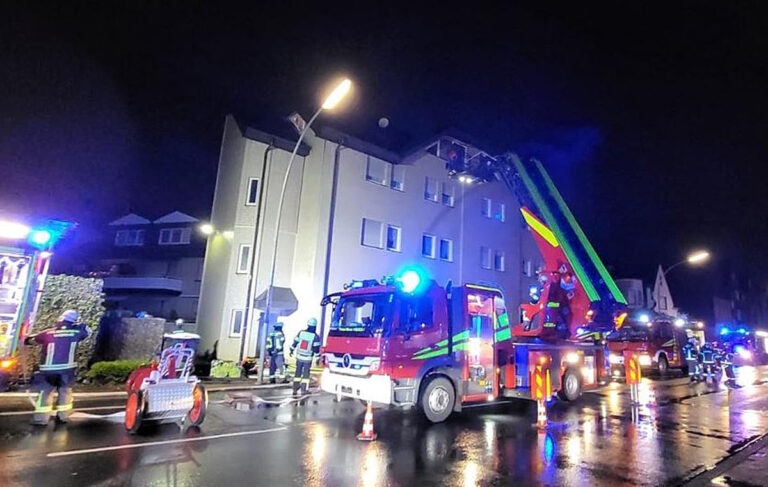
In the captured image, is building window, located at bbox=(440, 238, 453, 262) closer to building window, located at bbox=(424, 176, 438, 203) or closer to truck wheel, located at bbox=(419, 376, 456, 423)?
building window, located at bbox=(424, 176, 438, 203)

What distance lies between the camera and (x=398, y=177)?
923 inches

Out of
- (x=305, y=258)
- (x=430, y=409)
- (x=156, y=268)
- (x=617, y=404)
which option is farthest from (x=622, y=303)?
(x=156, y=268)

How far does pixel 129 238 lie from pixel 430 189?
26.3 m

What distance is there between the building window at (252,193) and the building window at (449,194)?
10486mm

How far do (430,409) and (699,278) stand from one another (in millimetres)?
61234

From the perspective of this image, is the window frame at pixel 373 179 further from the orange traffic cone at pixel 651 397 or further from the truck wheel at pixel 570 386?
the orange traffic cone at pixel 651 397

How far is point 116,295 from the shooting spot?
3338cm

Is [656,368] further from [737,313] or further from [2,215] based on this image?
[737,313]

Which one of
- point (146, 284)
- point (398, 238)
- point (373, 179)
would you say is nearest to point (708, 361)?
point (398, 238)

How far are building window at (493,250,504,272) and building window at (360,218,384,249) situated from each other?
9081 mm

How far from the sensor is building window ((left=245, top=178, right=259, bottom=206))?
65.6ft

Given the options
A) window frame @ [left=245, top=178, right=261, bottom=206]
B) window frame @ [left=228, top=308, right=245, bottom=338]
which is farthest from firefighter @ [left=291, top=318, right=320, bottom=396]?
window frame @ [left=245, top=178, right=261, bottom=206]

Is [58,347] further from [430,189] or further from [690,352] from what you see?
[690,352]

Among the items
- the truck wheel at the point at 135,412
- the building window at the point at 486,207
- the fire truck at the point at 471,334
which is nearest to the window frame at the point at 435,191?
the building window at the point at 486,207
